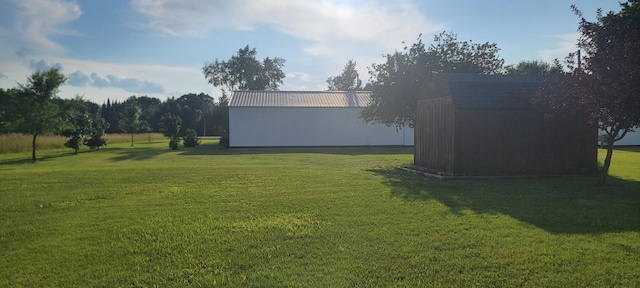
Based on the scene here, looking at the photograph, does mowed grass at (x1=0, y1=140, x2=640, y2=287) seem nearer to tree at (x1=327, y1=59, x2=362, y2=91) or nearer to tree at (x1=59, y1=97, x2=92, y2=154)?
tree at (x1=59, y1=97, x2=92, y2=154)

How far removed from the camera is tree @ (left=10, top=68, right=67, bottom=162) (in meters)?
22.9

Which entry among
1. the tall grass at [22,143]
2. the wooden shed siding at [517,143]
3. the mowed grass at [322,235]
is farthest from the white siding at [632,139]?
the tall grass at [22,143]

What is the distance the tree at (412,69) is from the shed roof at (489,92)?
486 cm

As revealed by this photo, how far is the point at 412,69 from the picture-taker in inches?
768

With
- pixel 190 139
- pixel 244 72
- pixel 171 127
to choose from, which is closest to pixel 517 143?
pixel 190 139

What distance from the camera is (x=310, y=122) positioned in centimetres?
3691

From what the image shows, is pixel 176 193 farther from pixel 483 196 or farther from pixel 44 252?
pixel 483 196

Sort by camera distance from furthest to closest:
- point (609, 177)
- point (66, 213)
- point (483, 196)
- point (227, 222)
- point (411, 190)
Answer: point (609, 177) → point (411, 190) → point (483, 196) → point (66, 213) → point (227, 222)

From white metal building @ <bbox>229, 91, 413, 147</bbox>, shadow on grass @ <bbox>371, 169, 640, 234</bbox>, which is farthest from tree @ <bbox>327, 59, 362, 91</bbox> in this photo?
shadow on grass @ <bbox>371, 169, 640, 234</bbox>

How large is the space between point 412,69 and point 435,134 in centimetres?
558

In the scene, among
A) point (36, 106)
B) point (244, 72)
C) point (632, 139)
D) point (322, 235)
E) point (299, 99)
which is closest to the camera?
point (322, 235)

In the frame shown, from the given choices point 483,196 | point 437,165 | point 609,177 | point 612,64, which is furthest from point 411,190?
point 609,177

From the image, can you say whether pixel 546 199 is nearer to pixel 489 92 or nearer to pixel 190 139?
pixel 489 92

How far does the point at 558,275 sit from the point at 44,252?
21.1 feet
